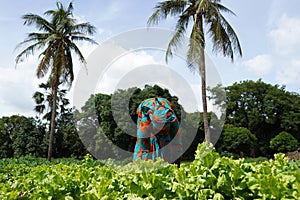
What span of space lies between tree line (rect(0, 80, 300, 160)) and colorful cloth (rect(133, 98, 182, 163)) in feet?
52.0

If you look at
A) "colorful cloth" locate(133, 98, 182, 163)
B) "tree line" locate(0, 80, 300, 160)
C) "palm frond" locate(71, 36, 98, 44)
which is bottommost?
"colorful cloth" locate(133, 98, 182, 163)

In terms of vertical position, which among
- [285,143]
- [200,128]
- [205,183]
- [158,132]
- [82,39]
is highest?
[82,39]

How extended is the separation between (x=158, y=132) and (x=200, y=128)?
19.7 m

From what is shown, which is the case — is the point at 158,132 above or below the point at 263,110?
below

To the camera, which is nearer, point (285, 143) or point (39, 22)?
point (39, 22)

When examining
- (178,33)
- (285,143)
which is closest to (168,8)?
(178,33)

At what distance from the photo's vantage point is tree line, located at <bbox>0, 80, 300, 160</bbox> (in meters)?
23.6

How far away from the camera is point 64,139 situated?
1107 inches

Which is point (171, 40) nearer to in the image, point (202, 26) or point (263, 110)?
point (202, 26)

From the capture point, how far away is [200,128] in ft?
80.4

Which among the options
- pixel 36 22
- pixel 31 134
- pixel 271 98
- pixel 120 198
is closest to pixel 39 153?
pixel 31 134

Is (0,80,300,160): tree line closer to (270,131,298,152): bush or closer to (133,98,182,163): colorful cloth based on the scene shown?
(270,131,298,152): bush

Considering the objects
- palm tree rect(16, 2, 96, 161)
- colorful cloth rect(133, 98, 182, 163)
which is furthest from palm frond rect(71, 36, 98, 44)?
colorful cloth rect(133, 98, 182, 163)

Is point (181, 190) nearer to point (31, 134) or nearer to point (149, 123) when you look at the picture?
point (149, 123)
